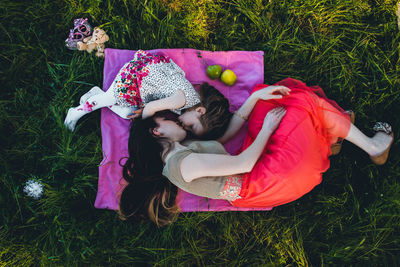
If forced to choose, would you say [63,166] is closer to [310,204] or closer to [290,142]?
[290,142]

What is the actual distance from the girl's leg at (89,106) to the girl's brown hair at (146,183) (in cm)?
53

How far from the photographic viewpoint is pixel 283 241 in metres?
2.64

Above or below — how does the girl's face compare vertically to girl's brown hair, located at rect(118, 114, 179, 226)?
above

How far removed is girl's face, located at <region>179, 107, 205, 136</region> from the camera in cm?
249

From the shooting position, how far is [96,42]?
9.57 feet

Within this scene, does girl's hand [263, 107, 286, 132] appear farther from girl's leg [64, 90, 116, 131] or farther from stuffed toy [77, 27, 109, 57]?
stuffed toy [77, 27, 109, 57]

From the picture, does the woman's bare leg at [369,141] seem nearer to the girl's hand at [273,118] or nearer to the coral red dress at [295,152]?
the coral red dress at [295,152]

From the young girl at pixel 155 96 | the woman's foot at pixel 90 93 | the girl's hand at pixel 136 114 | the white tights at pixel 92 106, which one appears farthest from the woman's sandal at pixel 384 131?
the woman's foot at pixel 90 93

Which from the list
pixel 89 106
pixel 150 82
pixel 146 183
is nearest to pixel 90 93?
pixel 89 106

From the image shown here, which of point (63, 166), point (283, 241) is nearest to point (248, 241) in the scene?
point (283, 241)

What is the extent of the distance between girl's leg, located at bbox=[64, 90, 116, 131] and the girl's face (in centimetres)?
83

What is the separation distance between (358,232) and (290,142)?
1.27 meters

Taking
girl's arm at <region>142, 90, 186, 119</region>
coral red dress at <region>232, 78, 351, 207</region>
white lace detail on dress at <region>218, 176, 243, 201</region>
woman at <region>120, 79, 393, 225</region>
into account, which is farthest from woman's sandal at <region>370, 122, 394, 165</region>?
girl's arm at <region>142, 90, 186, 119</region>

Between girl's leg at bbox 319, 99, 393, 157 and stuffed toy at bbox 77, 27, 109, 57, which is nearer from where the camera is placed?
girl's leg at bbox 319, 99, 393, 157
